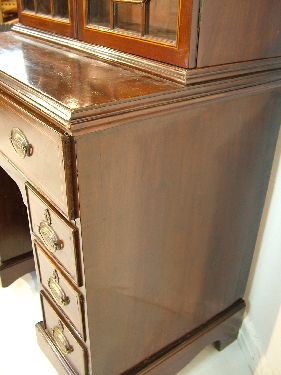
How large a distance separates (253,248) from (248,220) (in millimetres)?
128

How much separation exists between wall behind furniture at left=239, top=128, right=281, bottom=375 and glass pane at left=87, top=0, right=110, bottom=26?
19.0 inches

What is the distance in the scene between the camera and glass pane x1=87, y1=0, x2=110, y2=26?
757 millimetres

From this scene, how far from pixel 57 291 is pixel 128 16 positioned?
586 mm

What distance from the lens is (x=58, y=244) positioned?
2.38 ft

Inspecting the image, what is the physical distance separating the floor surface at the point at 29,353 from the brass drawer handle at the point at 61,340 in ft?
0.64

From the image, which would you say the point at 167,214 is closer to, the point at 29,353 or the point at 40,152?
the point at 40,152

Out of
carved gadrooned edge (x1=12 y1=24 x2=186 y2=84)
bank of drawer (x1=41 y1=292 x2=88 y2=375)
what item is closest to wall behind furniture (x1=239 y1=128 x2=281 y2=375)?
carved gadrooned edge (x1=12 y1=24 x2=186 y2=84)

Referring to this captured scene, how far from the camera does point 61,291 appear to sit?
2.68 feet

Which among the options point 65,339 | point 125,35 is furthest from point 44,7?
point 65,339

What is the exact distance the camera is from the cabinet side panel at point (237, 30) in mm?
608

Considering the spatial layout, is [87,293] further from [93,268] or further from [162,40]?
[162,40]

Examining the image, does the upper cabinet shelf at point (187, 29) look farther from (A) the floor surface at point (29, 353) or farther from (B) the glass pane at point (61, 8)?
(A) the floor surface at point (29, 353)

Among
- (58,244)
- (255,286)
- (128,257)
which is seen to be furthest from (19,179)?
(255,286)

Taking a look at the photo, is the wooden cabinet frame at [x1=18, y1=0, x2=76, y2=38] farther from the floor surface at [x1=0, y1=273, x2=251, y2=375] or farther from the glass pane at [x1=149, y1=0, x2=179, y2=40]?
the floor surface at [x1=0, y1=273, x2=251, y2=375]
